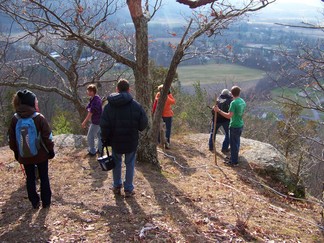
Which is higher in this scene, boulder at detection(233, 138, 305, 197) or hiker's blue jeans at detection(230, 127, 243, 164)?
hiker's blue jeans at detection(230, 127, 243, 164)

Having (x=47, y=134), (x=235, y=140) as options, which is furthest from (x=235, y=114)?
(x=47, y=134)

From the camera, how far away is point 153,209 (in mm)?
5246

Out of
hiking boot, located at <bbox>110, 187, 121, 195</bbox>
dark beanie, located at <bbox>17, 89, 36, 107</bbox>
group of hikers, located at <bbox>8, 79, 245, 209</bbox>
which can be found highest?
dark beanie, located at <bbox>17, 89, 36, 107</bbox>

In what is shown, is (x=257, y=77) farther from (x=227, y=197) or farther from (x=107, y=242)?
(x=107, y=242)

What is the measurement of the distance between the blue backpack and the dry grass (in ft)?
3.35

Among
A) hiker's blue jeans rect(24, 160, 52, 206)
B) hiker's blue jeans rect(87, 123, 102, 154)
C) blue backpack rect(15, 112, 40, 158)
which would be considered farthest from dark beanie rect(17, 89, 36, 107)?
hiker's blue jeans rect(87, 123, 102, 154)

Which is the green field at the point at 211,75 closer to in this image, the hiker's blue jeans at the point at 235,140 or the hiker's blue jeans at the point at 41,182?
the hiker's blue jeans at the point at 235,140

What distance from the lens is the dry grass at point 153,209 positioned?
4422 millimetres

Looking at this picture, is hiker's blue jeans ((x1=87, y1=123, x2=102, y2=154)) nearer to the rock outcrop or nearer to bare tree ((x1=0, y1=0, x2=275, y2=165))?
bare tree ((x1=0, y1=0, x2=275, y2=165))

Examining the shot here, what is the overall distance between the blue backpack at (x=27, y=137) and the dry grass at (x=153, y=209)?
1021mm

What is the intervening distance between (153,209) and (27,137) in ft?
7.52

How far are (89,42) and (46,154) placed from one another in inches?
119

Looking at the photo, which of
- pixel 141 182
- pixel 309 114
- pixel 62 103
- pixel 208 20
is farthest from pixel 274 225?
pixel 62 103

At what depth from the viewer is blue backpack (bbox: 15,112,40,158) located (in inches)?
174
